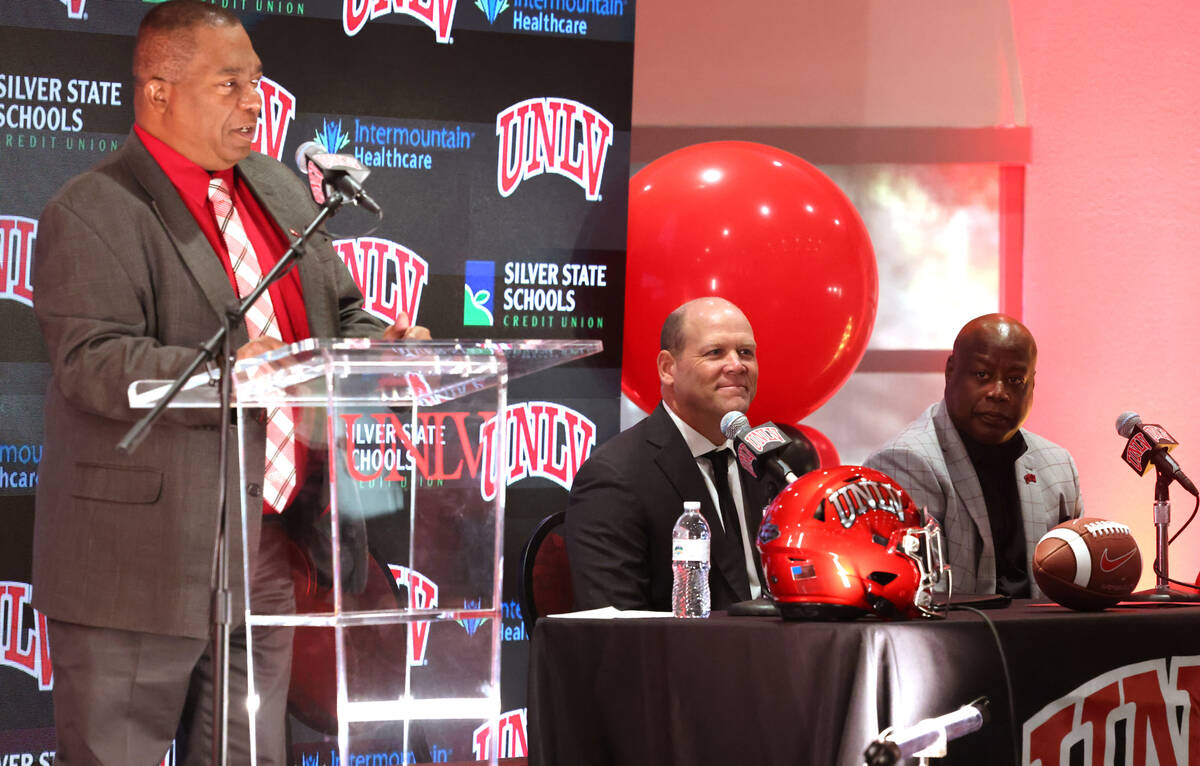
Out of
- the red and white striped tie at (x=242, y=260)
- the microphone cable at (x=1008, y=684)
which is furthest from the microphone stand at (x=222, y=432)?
the microphone cable at (x=1008, y=684)

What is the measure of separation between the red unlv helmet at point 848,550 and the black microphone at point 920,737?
1.65 ft

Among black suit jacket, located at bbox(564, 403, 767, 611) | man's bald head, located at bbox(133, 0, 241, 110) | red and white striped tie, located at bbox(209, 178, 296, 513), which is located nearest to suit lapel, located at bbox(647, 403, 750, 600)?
black suit jacket, located at bbox(564, 403, 767, 611)

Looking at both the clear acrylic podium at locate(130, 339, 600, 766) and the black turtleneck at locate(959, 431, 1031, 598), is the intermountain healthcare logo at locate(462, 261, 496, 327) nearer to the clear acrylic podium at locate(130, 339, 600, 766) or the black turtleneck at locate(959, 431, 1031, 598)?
the black turtleneck at locate(959, 431, 1031, 598)

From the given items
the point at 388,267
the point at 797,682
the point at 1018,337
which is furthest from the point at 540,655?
the point at 1018,337

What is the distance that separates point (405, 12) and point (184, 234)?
1.36 metres

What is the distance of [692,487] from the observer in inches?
132

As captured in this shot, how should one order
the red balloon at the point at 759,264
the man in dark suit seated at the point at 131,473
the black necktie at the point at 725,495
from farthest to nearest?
the red balloon at the point at 759,264 < the black necktie at the point at 725,495 < the man in dark suit seated at the point at 131,473

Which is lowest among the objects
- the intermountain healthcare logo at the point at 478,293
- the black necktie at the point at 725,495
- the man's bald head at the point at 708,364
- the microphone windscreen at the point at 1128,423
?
the black necktie at the point at 725,495

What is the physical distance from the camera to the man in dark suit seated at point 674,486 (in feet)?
10.6

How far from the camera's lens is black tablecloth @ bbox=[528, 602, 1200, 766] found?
2111 mm

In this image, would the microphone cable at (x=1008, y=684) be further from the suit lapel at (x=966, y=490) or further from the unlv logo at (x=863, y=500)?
the suit lapel at (x=966, y=490)

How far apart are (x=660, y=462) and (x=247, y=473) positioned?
1318 mm

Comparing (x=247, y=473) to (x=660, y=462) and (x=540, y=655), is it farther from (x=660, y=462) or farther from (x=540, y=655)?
(x=660, y=462)

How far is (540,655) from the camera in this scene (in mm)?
2512
